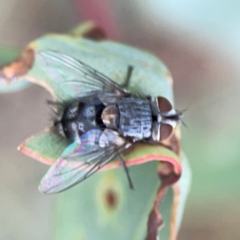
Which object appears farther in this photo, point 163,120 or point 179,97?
point 179,97

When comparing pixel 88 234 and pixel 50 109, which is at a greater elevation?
pixel 50 109

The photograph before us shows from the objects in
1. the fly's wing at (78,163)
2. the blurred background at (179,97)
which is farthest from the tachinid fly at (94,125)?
the blurred background at (179,97)

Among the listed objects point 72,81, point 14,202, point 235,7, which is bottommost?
point 14,202

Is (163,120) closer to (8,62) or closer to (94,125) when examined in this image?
(94,125)

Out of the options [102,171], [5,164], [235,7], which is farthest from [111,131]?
[235,7]

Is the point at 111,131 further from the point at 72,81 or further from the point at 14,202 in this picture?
the point at 14,202

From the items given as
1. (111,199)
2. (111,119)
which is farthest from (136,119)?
(111,199)

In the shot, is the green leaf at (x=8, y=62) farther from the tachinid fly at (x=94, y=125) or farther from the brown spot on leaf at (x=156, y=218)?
the brown spot on leaf at (x=156, y=218)
